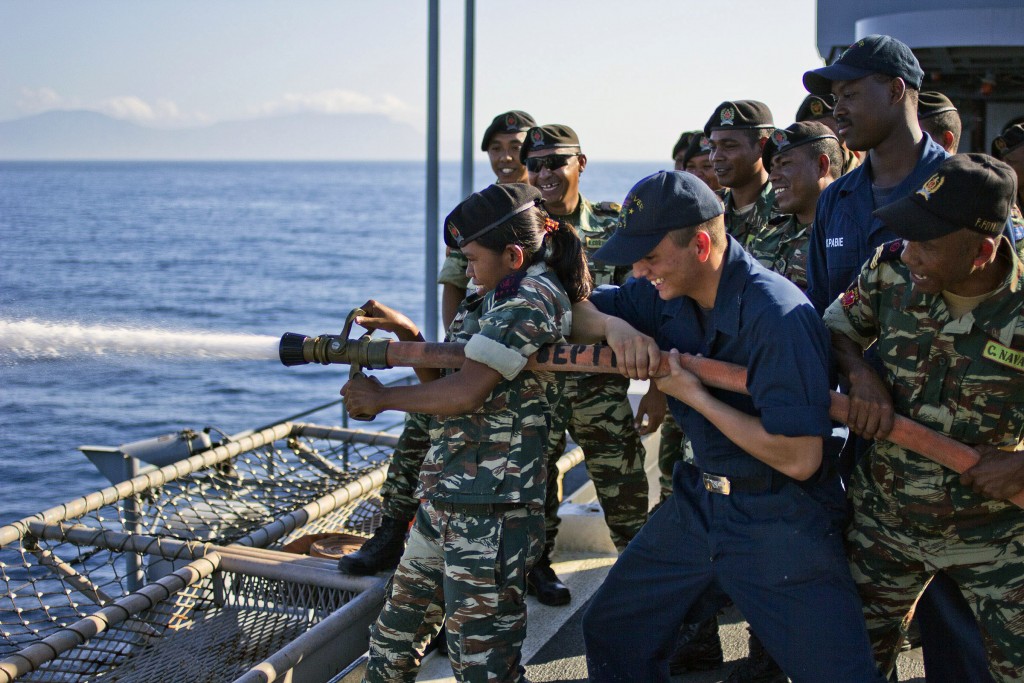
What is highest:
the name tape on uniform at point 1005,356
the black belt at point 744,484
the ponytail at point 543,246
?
the ponytail at point 543,246

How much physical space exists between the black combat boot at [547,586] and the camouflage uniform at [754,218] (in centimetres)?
183

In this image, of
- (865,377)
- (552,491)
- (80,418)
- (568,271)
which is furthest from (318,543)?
(80,418)

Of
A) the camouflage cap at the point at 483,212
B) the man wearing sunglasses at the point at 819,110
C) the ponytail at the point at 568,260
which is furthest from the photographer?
the man wearing sunglasses at the point at 819,110

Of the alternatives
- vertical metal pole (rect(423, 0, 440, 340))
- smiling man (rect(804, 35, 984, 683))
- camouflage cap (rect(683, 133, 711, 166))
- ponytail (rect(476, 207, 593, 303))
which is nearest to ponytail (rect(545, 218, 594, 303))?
ponytail (rect(476, 207, 593, 303))

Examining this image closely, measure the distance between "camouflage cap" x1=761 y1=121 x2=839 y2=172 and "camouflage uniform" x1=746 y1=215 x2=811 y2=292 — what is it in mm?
274

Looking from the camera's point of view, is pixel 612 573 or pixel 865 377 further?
pixel 612 573

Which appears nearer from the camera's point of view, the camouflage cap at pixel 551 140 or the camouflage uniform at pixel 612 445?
the camouflage uniform at pixel 612 445

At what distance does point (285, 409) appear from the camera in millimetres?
25219

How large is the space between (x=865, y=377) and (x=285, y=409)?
23063 millimetres

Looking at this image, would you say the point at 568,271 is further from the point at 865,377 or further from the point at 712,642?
the point at 712,642

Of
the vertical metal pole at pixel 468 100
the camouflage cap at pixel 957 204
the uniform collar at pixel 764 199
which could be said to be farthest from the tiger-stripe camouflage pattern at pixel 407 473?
the vertical metal pole at pixel 468 100

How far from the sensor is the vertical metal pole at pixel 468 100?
9.48 meters

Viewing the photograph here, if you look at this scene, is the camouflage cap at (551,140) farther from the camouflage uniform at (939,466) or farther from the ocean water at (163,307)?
the camouflage uniform at (939,466)

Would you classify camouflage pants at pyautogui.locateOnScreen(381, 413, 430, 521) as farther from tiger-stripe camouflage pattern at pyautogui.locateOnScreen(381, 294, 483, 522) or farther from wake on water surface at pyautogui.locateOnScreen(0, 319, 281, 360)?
wake on water surface at pyautogui.locateOnScreen(0, 319, 281, 360)
